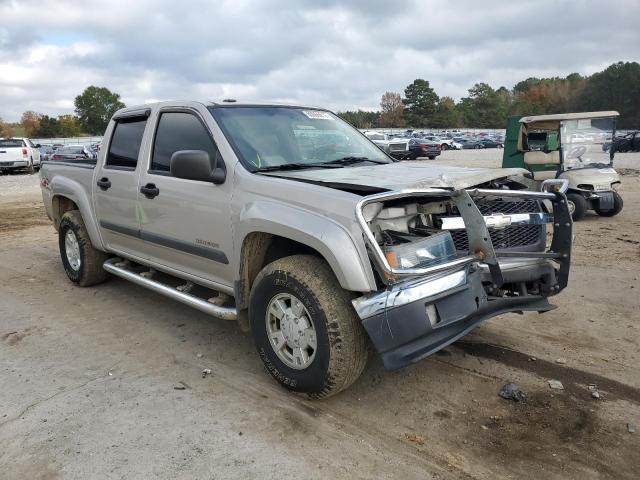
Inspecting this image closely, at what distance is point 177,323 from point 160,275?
0.82 m

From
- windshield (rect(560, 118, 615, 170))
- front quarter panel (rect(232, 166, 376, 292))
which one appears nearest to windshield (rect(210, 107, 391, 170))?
front quarter panel (rect(232, 166, 376, 292))

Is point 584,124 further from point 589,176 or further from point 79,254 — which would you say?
point 79,254

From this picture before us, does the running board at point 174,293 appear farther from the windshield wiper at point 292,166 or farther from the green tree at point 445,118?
the green tree at point 445,118

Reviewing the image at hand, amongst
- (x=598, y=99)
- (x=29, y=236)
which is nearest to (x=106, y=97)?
(x=598, y=99)

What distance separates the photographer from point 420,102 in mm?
112812

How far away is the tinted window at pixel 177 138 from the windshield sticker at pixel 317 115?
1011 millimetres

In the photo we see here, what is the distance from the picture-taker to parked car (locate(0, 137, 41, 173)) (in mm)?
24156

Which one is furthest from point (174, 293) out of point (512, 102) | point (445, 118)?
point (512, 102)

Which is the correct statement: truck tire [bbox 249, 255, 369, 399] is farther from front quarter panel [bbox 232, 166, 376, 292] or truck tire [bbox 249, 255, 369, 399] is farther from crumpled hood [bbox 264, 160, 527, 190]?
crumpled hood [bbox 264, 160, 527, 190]

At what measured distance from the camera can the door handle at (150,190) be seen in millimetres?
4406

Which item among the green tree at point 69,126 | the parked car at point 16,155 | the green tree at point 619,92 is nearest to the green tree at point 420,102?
the green tree at point 619,92

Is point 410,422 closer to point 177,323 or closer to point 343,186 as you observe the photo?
point 343,186

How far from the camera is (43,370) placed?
3.96 metres

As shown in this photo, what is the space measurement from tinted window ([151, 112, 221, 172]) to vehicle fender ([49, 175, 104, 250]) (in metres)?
1.32
